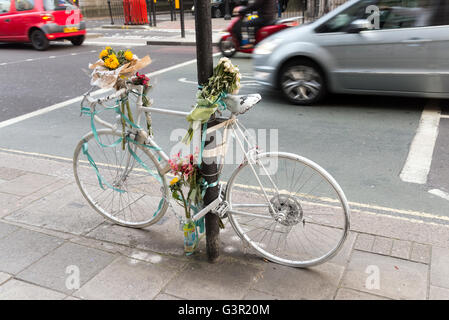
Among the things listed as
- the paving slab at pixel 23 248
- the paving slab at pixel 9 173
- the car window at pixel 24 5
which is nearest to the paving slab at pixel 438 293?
the paving slab at pixel 23 248

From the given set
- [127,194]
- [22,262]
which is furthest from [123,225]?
A: [22,262]

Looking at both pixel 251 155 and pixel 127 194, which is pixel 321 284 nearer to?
pixel 251 155

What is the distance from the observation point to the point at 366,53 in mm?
6332

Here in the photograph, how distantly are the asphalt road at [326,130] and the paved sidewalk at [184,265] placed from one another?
54 centimetres

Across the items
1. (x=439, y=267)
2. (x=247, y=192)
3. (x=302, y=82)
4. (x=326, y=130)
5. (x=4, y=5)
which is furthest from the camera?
(x=4, y=5)

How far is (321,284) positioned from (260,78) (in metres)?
5.02

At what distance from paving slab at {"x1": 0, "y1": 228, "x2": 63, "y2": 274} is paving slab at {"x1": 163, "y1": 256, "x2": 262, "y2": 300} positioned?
3.47 ft

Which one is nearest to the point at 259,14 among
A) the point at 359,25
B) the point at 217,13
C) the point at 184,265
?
the point at 359,25

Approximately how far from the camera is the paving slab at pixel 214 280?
266 cm

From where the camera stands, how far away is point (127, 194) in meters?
3.59

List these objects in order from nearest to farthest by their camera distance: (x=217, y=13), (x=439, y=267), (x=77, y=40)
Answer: (x=439, y=267) < (x=77, y=40) < (x=217, y=13)

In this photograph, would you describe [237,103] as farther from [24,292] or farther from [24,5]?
[24,5]

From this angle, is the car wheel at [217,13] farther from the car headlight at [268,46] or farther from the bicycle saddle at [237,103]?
the bicycle saddle at [237,103]

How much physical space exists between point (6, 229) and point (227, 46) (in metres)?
9.20
